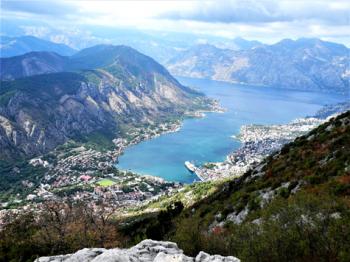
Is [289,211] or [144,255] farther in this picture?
[289,211]

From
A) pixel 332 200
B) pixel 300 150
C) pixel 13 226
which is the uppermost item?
pixel 332 200

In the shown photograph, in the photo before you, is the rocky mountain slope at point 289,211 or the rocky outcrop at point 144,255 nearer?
the rocky outcrop at point 144,255

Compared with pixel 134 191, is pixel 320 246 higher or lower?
higher

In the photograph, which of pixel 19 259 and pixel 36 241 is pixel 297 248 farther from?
pixel 36 241

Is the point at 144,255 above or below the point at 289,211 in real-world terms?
below

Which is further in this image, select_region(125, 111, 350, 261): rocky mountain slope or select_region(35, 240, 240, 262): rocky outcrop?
select_region(125, 111, 350, 261): rocky mountain slope

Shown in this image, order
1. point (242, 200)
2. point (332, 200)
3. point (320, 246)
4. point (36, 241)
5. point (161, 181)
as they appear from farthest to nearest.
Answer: point (161, 181)
point (36, 241)
point (242, 200)
point (332, 200)
point (320, 246)

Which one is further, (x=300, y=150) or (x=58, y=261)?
(x=300, y=150)

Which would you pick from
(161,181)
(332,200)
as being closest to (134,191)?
(161,181)
